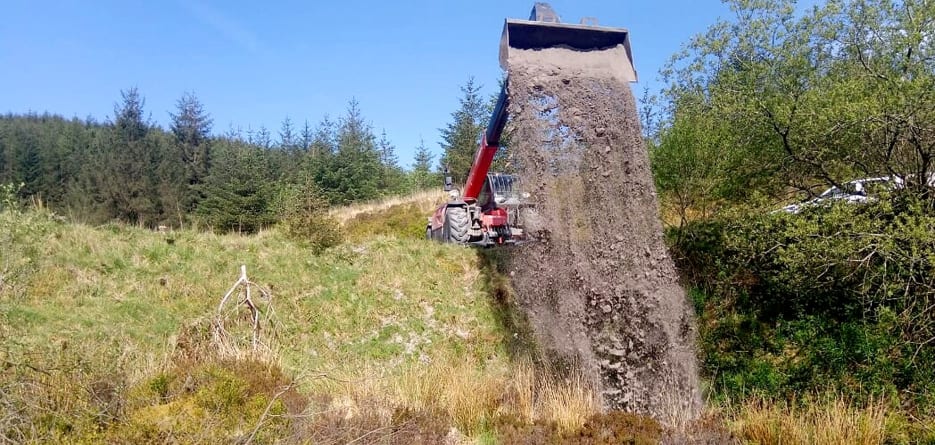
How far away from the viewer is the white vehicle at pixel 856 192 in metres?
5.36

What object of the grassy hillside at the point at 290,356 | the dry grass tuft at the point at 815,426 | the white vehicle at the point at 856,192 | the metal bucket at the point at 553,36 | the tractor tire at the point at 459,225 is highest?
the metal bucket at the point at 553,36

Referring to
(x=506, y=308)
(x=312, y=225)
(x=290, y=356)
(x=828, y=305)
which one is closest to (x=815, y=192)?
(x=828, y=305)

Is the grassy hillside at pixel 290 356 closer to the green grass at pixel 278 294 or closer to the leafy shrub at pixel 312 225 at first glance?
the green grass at pixel 278 294

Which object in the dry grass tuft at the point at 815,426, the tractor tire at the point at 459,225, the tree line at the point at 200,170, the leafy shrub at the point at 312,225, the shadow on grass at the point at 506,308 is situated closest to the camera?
the dry grass tuft at the point at 815,426

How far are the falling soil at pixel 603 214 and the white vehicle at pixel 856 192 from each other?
1.67m

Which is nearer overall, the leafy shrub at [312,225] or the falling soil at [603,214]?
the falling soil at [603,214]

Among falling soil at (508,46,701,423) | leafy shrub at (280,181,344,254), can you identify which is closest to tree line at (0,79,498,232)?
leafy shrub at (280,181,344,254)

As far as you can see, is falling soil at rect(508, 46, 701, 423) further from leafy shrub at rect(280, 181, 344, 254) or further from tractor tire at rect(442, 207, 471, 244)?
leafy shrub at rect(280, 181, 344, 254)

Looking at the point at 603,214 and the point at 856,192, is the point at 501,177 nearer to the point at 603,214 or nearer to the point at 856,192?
the point at 603,214

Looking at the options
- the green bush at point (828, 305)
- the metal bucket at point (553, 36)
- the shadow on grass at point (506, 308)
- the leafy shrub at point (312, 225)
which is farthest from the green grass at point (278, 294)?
the metal bucket at point (553, 36)

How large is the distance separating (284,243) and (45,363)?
6589 mm

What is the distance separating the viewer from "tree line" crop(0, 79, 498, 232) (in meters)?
21.8

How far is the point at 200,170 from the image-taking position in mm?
35781

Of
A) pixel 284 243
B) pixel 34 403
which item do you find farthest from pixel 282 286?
pixel 34 403
